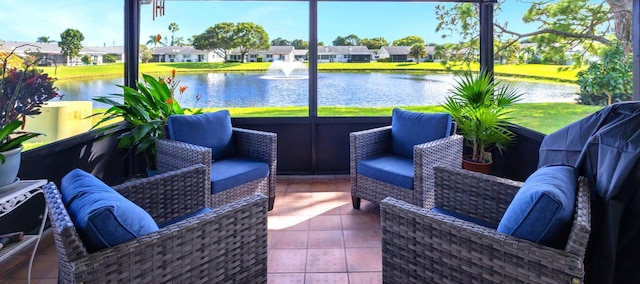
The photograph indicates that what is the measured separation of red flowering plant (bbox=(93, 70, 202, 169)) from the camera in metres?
3.29

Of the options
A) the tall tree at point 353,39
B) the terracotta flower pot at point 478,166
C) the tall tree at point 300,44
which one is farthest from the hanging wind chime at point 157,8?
the terracotta flower pot at point 478,166

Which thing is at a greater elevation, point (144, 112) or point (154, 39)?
point (154, 39)

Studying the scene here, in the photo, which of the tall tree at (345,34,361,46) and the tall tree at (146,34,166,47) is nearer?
the tall tree at (146,34,166,47)

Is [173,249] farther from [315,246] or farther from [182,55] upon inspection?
[182,55]

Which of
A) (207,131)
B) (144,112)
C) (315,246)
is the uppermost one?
(144,112)

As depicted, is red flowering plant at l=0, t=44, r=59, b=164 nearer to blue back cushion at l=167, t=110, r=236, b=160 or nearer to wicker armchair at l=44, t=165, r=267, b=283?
blue back cushion at l=167, t=110, r=236, b=160

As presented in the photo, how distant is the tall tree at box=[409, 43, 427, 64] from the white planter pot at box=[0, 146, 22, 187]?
3.72 meters

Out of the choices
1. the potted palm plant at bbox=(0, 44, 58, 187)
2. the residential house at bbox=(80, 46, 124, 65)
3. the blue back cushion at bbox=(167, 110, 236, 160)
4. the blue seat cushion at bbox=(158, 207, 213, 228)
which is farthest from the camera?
the residential house at bbox=(80, 46, 124, 65)

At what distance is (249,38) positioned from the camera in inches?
169

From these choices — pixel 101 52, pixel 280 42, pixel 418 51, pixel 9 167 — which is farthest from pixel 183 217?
pixel 418 51

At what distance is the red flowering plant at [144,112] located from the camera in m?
3.29

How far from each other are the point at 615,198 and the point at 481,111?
2378 millimetres

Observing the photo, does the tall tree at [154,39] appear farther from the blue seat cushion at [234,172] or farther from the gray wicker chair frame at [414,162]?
the gray wicker chair frame at [414,162]

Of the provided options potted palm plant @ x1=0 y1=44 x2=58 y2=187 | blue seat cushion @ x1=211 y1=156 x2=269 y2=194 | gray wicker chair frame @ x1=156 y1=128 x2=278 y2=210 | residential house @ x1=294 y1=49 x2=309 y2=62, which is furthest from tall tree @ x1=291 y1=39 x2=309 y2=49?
potted palm plant @ x1=0 y1=44 x2=58 y2=187
